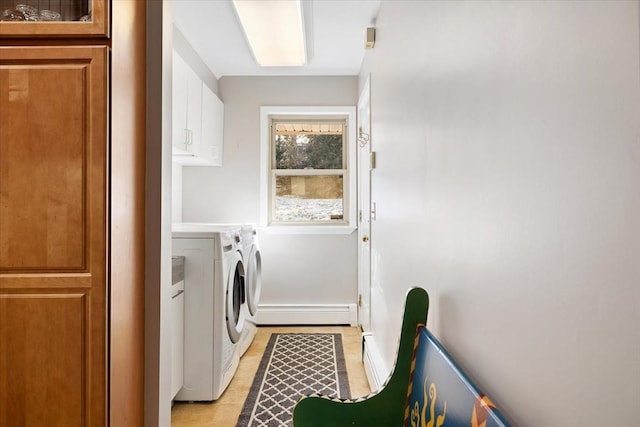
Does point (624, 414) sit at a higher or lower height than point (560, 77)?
lower

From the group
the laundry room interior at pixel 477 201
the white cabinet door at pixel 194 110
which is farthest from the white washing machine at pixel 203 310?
the white cabinet door at pixel 194 110

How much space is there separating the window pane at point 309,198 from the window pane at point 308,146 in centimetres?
14

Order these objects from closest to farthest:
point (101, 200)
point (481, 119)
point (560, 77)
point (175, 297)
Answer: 1. point (560, 77)
2. point (481, 119)
3. point (101, 200)
4. point (175, 297)

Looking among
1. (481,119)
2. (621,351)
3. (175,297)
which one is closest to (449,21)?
(481,119)

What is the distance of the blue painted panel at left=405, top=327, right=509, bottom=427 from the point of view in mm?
684

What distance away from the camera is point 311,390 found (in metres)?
2.49

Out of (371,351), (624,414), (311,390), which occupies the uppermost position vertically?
(624,414)

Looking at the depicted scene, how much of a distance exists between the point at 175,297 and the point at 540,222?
1.98 m

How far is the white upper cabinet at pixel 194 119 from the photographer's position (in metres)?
2.59

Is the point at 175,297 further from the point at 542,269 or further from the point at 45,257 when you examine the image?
the point at 542,269

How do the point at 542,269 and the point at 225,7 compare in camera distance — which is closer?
the point at 542,269

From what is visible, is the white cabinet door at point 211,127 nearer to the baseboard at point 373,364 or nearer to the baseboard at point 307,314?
the baseboard at point 307,314

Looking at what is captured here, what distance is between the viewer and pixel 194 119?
9.59ft

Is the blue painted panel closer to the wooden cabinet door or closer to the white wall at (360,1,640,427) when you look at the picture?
the white wall at (360,1,640,427)
